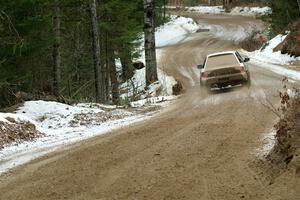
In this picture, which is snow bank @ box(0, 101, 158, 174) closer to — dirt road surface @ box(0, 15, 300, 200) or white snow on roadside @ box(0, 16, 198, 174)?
white snow on roadside @ box(0, 16, 198, 174)

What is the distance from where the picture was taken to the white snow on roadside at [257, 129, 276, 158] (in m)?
8.49

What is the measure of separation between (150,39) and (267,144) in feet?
55.2

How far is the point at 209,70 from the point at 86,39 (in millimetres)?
8451

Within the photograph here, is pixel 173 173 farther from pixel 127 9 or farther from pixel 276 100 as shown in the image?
pixel 127 9

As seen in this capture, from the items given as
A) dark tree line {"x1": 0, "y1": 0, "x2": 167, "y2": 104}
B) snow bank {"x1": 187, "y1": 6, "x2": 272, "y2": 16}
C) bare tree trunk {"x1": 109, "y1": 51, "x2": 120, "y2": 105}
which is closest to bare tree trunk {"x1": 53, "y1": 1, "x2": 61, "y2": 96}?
dark tree line {"x1": 0, "y1": 0, "x2": 167, "y2": 104}

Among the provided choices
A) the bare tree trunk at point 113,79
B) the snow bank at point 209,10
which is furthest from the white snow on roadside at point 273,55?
the snow bank at point 209,10

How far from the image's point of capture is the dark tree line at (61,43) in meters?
15.1

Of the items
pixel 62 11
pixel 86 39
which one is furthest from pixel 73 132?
pixel 86 39

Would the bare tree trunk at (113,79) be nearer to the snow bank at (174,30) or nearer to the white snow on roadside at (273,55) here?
the white snow on roadside at (273,55)

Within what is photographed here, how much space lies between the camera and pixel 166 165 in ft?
27.6

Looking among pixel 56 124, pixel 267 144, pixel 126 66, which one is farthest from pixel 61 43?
pixel 126 66

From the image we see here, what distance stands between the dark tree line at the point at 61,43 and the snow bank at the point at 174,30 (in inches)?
1062

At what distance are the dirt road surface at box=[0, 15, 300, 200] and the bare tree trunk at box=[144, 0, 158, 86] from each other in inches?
450

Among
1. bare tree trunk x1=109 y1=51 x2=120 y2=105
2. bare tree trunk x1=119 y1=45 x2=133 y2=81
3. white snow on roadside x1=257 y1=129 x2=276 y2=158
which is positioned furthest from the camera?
bare tree trunk x1=119 y1=45 x2=133 y2=81
